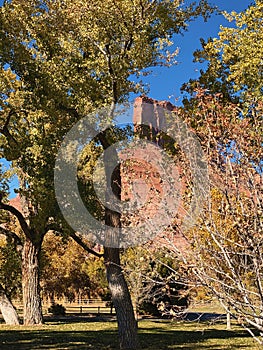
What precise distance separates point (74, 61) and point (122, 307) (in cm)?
716

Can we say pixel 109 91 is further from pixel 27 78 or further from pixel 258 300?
pixel 258 300

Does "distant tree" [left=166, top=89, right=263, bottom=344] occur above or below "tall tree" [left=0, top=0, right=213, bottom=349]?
below

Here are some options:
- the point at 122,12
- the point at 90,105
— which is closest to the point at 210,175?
the point at 90,105

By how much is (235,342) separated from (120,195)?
240 inches

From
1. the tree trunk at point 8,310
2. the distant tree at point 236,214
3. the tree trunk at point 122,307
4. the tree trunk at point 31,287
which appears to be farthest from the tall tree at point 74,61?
the tree trunk at point 8,310

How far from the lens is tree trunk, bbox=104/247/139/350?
12.6 meters

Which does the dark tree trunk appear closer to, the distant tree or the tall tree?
the tall tree

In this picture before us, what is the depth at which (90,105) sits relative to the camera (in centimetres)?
1249

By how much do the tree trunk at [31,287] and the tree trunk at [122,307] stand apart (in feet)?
30.5

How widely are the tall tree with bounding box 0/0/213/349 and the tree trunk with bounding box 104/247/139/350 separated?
0.03 metres

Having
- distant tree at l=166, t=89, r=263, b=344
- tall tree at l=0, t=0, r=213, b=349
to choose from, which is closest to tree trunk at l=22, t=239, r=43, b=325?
tall tree at l=0, t=0, r=213, b=349

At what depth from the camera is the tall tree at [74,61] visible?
1259 centimetres

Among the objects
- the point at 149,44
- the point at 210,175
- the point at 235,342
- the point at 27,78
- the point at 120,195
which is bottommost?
the point at 235,342

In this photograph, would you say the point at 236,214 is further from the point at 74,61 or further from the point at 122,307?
the point at 74,61
